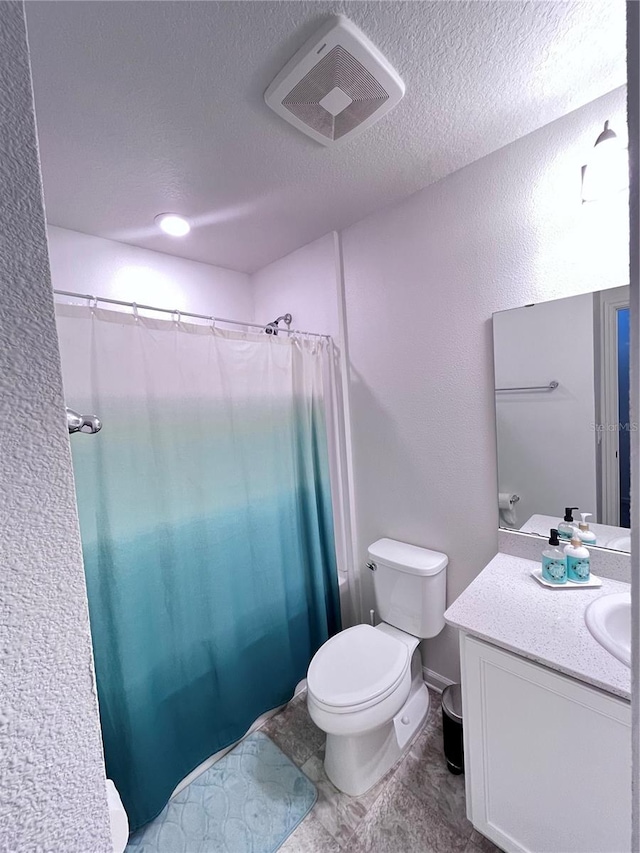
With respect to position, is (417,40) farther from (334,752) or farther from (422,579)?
(334,752)

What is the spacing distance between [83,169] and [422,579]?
217 centimetres

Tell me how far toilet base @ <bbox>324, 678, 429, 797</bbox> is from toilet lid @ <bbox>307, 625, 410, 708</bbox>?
0.16 metres

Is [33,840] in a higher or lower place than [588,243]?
lower

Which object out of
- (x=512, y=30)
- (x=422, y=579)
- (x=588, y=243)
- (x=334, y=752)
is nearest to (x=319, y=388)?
(x=422, y=579)

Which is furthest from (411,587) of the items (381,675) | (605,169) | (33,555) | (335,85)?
(335,85)

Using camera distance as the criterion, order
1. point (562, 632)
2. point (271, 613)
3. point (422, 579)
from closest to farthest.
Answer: point (562, 632), point (422, 579), point (271, 613)

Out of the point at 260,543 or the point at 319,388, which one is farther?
the point at 319,388

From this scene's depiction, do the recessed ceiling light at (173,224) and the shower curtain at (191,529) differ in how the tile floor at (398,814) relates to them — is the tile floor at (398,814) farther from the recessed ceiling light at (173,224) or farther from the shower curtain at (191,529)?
the recessed ceiling light at (173,224)

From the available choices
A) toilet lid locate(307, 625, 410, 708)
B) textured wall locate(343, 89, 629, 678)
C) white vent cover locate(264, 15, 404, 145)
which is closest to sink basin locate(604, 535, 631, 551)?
textured wall locate(343, 89, 629, 678)

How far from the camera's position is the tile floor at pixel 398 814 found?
118 centimetres

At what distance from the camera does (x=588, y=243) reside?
48.3 inches

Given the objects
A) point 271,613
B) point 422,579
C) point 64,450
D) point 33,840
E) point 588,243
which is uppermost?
point 588,243

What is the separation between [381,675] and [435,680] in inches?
24.5

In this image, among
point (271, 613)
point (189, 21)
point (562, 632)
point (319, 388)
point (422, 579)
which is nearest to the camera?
point (189, 21)
